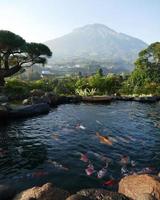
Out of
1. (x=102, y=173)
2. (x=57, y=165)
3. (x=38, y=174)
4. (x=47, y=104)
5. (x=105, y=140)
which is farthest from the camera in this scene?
(x=47, y=104)

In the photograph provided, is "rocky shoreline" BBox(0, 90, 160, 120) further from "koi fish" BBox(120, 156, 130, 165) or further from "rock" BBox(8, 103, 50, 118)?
"koi fish" BBox(120, 156, 130, 165)

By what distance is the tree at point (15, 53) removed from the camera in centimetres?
3875

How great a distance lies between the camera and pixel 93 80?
52219mm

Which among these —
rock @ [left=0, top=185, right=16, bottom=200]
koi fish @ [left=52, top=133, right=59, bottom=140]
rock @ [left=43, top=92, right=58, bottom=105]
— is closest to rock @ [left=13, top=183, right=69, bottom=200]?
rock @ [left=0, top=185, right=16, bottom=200]

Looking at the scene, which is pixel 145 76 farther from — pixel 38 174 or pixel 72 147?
pixel 38 174

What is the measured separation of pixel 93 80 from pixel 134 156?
35.8 m

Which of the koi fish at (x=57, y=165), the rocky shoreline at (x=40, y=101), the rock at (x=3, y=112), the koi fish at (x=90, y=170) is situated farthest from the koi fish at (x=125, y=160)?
the rocky shoreline at (x=40, y=101)

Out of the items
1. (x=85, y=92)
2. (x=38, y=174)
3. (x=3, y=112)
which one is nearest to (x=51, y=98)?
(x=85, y=92)

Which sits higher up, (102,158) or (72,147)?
(72,147)

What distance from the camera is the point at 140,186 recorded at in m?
10.6

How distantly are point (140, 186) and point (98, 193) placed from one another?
1.67 m

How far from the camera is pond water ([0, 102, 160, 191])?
14.0m

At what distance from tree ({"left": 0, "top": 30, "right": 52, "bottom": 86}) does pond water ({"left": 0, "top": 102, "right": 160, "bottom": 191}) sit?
1306 centimetres

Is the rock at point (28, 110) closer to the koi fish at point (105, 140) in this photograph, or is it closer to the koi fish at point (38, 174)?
the koi fish at point (105, 140)
